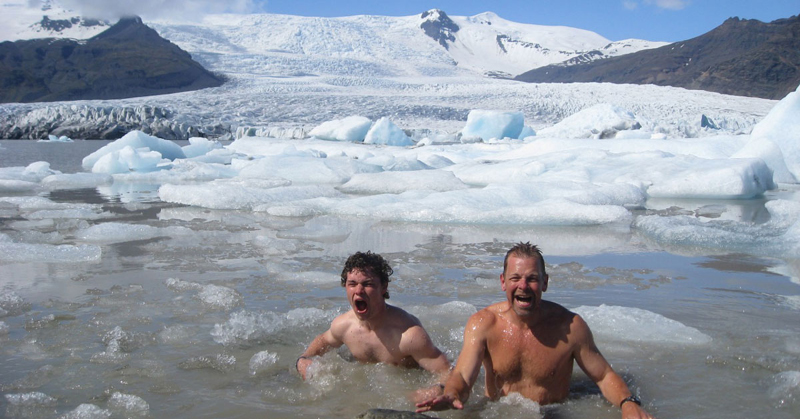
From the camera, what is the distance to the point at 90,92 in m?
37.8

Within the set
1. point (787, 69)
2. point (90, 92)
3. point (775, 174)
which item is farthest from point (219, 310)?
point (787, 69)

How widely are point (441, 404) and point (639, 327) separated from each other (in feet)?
3.80

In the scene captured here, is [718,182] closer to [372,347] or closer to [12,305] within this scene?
[372,347]

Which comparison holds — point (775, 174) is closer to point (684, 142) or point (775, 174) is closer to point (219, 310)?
point (684, 142)

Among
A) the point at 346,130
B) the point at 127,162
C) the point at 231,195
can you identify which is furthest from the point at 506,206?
the point at 346,130

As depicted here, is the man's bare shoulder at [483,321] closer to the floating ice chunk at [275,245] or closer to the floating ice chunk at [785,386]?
the floating ice chunk at [785,386]

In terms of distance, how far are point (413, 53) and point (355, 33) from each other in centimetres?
409

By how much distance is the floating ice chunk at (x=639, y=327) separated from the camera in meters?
2.49

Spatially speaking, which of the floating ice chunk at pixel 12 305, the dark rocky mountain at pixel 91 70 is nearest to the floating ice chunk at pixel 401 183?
the floating ice chunk at pixel 12 305

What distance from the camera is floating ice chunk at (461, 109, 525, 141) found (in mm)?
19562

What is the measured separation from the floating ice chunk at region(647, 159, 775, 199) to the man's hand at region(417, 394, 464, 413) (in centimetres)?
672

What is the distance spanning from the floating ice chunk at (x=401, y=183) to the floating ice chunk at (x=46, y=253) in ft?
14.7

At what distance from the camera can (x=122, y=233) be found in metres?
4.69

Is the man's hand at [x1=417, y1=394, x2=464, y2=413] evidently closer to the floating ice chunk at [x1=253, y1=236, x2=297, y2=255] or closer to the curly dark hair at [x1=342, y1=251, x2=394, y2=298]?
the curly dark hair at [x1=342, y1=251, x2=394, y2=298]
